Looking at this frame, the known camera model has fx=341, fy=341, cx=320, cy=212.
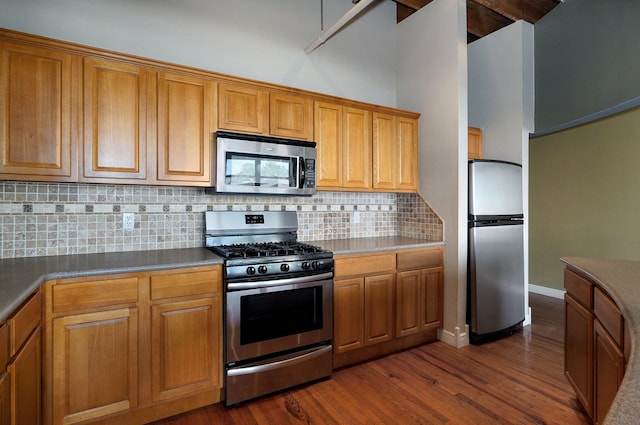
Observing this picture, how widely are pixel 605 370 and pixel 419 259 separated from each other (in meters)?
1.60

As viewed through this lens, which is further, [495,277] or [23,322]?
[495,277]

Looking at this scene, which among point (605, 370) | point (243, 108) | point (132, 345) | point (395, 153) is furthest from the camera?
point (395, 153)

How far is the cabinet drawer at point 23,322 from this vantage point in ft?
4.25

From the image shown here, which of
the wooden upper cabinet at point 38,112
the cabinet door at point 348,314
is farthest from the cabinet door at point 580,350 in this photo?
the wooden upper cabinet at point 38,112

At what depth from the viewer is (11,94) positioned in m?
1.92

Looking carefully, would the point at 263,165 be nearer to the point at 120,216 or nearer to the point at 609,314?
the point at 120,216

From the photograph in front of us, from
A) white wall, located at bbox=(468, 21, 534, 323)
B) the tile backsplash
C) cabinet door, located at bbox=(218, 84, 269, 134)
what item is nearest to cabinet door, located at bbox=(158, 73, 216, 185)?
cabinet door, located at bbox=(218, 84, 269, 134)

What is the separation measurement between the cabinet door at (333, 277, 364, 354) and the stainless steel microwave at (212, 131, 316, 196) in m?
0.83

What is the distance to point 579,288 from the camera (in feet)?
6.39

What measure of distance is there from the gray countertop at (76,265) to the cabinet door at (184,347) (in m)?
0.25

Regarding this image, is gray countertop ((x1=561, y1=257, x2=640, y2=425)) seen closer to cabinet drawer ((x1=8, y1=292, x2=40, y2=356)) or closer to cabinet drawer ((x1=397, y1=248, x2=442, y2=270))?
cabinet drawer ((x1=397, y1=248, x2=442, y2=270))

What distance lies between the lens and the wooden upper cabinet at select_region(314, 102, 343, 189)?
2938 mm

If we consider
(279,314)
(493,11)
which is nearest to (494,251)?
(279,314)

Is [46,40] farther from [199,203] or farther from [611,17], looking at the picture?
[611,17]
